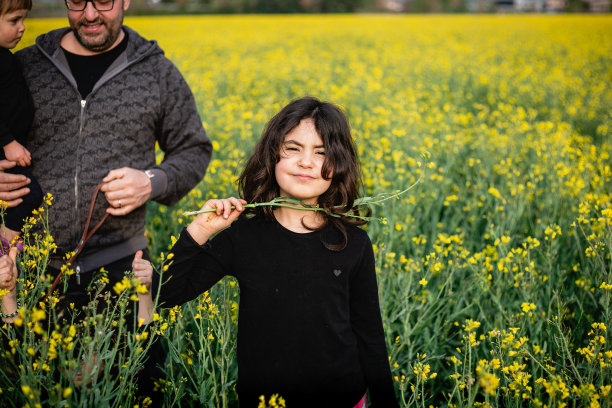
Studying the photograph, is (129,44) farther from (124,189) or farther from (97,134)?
(124,189)

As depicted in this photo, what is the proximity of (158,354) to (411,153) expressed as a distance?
8.94ft

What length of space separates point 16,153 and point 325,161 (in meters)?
1.26

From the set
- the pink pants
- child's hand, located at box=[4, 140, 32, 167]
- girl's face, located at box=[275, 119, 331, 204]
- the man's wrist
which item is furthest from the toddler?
the pink pants

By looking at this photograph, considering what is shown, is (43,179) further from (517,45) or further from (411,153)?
(517,45)

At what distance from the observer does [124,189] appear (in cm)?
202

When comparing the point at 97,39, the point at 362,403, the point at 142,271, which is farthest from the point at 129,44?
the point at 362,403

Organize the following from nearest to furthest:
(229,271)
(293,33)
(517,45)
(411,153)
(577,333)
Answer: (229,271) < (577,333) < (411,153) < (517,45) < (293,33)

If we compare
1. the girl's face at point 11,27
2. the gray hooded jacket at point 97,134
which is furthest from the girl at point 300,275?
the girl's face at point 11,27

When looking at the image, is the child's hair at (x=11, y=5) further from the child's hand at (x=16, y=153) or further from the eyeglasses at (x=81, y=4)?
the child's hand at (x=16, y=153)

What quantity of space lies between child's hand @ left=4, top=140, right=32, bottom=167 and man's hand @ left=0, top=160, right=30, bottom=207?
0.02 metres

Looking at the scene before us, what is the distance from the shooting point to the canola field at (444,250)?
1.63m

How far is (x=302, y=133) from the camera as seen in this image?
5.71ft

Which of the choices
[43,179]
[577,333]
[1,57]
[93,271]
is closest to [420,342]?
[577,333]

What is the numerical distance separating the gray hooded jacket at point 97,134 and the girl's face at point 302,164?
2.43ft
